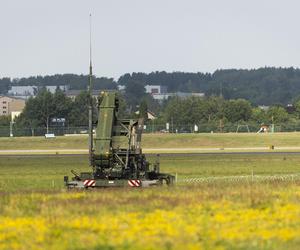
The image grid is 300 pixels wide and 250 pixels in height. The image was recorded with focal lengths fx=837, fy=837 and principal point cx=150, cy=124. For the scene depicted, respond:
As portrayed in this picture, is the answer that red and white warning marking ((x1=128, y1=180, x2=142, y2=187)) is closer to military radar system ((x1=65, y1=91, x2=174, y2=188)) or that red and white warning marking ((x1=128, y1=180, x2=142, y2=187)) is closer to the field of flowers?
military radar system ((x1=65, y1=91, x2=174, y2=188))

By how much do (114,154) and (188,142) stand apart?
99143 millimetres

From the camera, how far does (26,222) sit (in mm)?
18750

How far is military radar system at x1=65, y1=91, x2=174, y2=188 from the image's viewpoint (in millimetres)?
33375

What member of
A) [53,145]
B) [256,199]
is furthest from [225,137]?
[256,199]

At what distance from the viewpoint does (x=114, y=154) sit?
33.8 meters

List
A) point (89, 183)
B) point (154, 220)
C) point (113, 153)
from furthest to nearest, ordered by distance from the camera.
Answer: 1. point (113, 153)
2. point (89, 183)
3. point (154, 220)

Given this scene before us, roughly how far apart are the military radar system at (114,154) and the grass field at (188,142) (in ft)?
305

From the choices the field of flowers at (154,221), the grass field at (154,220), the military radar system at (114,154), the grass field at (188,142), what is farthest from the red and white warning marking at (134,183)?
the grass field at (188,142)

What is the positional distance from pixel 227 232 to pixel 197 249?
2.33m

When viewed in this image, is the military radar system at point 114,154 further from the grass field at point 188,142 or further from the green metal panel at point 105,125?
the grass field at point 188,142

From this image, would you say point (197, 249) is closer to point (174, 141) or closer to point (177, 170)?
point (177, 170)

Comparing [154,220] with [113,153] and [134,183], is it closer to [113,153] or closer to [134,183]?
[134,183]

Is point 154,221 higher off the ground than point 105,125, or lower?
lower

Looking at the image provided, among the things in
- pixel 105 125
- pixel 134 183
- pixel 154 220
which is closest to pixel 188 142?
pixel 105 125
